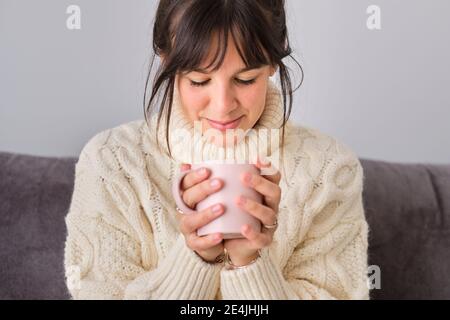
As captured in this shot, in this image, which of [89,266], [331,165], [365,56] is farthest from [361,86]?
[89,266]

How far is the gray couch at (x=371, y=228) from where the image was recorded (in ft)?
4.87

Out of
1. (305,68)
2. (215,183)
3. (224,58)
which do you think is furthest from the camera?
(305,68)

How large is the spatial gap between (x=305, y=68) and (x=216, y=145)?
0.82 m

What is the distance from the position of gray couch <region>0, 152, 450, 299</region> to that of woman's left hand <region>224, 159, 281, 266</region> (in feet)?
2.00

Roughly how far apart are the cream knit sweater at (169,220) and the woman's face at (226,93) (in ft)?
0.26

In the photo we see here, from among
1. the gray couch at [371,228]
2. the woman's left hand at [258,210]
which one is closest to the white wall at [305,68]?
the gray couch at [371,228]

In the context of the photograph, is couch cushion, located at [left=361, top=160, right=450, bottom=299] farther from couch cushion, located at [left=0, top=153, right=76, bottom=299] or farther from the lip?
couch cushion, located at [left=0, top=153, right=76, bottom=299]

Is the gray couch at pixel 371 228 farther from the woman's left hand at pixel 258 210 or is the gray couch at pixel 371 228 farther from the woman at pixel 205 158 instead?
the woman's left hand at pixel 258 210

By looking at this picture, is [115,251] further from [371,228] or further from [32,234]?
[371,228]

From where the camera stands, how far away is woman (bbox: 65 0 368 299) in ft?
3.49

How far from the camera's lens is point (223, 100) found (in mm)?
1141

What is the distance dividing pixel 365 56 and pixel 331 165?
758 mm

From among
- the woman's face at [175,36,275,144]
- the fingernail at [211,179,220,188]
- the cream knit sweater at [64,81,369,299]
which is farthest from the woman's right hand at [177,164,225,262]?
the woman's face at [175,36,275,144]

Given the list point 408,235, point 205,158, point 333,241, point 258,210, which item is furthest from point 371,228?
point 258,210
